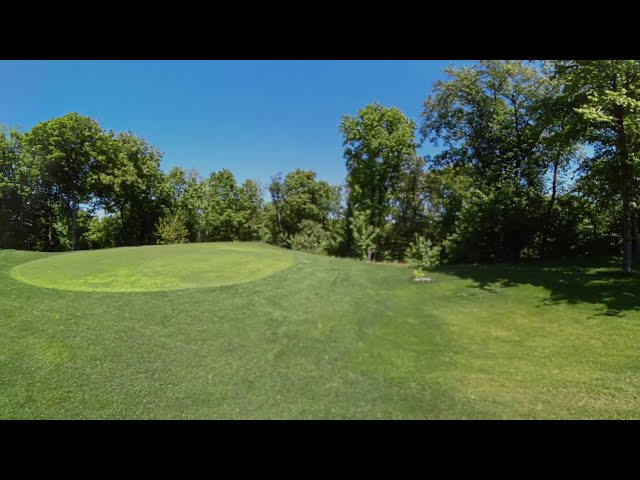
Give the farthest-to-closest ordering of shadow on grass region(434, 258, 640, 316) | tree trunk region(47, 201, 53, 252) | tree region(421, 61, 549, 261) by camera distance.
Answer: tree trunk region(47, 201, 53, 252)
tree region(421, 61, 549, 261)
shadow on grass region(434, 258, 640, 316)

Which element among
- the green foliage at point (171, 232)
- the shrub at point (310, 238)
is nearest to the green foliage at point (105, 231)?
the green foliage at point (171, 232)

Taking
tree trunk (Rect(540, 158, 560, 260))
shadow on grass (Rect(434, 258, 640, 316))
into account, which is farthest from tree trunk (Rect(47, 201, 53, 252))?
tree trunk (Rect(540, 158, 560, 260))

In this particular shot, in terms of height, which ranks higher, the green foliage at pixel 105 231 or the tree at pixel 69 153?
the tree at pixel 69 153

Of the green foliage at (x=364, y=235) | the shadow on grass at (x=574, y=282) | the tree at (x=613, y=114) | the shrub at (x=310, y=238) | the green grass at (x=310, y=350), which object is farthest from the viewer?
the shrub at (x=310, y=238)

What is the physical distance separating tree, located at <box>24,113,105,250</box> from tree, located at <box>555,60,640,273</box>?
33.9m

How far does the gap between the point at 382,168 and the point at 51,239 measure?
33.2 m

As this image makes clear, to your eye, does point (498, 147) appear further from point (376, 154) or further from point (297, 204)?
point (297, 204)

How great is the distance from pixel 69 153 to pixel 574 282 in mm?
36311

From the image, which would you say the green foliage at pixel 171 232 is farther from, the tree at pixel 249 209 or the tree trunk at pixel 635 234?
the tree trunk at pixel 635 234

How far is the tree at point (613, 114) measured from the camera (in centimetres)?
1151

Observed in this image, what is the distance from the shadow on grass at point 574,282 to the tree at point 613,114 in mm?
1545

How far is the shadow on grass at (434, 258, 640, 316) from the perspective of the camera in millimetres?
10216

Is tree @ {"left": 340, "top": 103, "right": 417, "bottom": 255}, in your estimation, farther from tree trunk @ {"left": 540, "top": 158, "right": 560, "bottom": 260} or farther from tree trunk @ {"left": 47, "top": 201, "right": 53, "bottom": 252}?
tree trunk @ {"left": 47, "top": 201, "right": 53, "bottom": 252}
